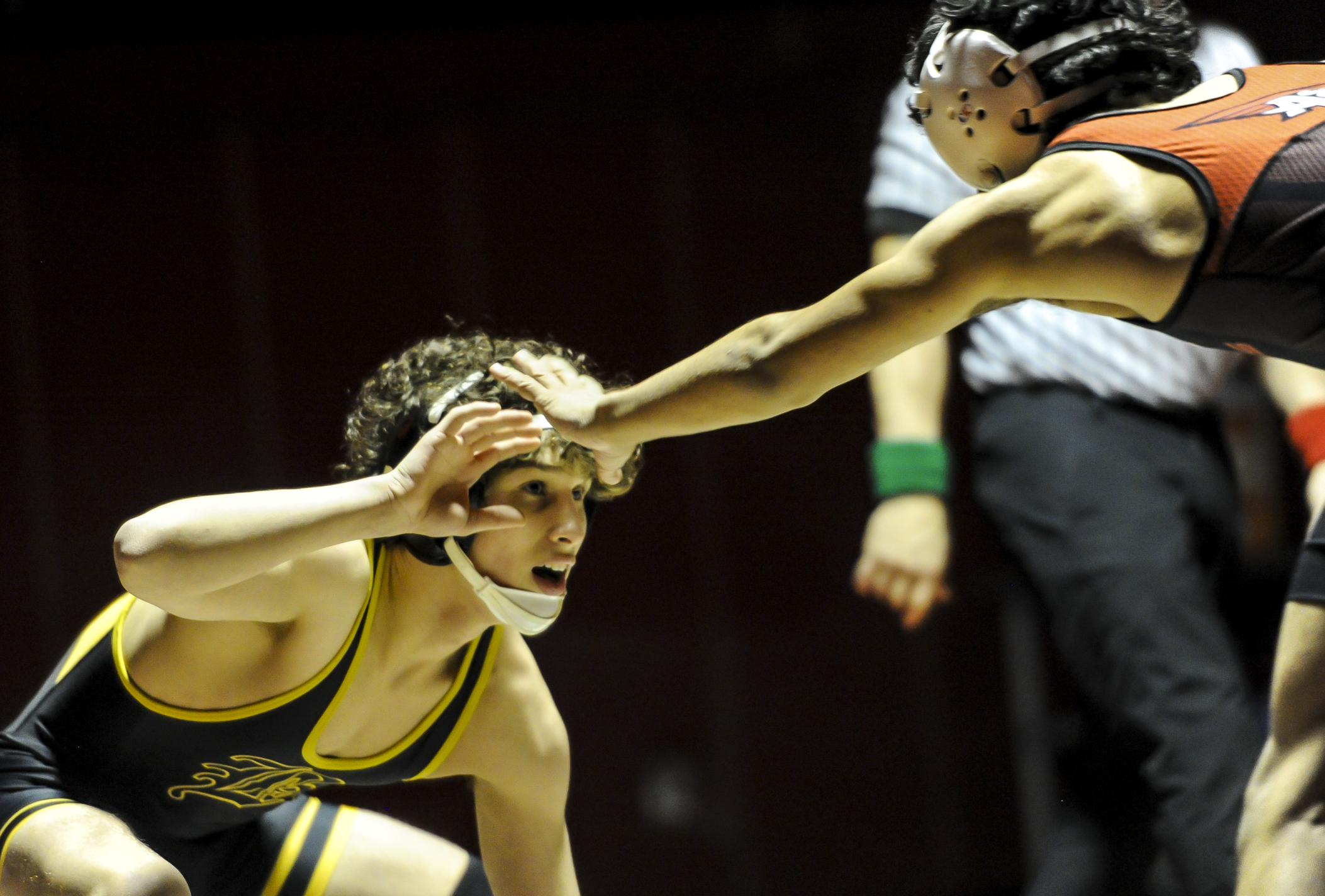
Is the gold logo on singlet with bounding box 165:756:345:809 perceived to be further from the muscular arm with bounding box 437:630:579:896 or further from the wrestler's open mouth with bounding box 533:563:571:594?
the wrestler's open mouth with bounding box 533:563:571:594

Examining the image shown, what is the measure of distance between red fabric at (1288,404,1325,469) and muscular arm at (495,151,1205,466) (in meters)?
0.83

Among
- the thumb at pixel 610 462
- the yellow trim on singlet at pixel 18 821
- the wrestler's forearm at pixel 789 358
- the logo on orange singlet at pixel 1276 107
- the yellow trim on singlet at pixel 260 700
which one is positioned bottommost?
the yellow trim on singlet at pixel 18 821

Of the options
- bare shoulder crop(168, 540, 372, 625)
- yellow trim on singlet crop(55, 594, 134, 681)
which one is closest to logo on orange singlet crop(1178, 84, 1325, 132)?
bare shoulder crop(168, 540, 372, 625)

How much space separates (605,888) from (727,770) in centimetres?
46

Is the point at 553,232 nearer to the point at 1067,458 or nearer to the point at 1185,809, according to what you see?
Result: the point at 1067,458

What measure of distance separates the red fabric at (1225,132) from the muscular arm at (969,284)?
3cm

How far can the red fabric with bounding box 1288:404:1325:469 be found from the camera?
2.09 meters

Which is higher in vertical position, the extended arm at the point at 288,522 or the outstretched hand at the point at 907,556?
the extended arm at the point at 288,522

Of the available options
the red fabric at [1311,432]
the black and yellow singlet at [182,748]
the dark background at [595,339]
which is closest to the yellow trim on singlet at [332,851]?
the black and yellow singlet at [182,748]

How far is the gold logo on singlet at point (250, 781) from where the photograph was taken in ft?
6.22

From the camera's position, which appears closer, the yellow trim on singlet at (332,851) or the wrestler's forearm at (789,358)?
the wrestler's forearm at (789,358)

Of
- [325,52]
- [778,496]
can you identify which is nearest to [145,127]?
[325,52]

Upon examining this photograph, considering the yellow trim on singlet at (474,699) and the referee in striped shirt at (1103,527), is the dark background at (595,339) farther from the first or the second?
the yellow trim on singlet at (474,699)

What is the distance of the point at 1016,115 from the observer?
157 cm
